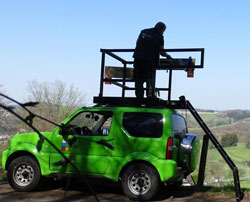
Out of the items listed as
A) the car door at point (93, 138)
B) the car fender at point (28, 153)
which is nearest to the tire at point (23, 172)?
the car fender at point (28, 153)

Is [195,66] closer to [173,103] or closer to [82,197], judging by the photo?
[173,103]

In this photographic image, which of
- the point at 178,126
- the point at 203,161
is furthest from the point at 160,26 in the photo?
the point at 203,161

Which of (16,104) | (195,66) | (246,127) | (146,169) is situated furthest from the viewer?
(246,127)

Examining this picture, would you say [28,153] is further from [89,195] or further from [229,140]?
[229,140]

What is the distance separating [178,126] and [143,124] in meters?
0.94

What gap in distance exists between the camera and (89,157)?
7.35 metres

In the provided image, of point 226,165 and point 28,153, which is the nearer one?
point 28,153

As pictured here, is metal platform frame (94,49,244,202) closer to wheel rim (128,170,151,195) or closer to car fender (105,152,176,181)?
car fender (105,152,176,181)

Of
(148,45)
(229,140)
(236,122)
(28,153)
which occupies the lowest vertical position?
(229,140)

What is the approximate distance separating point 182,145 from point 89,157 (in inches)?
73.4

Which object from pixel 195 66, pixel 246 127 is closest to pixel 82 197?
pixel 195 66

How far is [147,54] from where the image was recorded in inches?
318

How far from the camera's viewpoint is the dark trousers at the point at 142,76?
820 centimetres

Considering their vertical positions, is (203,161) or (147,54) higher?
(147,54)
